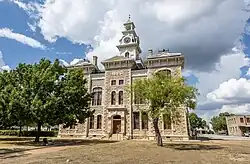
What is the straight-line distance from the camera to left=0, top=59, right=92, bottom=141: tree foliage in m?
23.1

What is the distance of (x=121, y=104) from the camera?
117 feet

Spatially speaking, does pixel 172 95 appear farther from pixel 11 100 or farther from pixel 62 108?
pixel 11 100

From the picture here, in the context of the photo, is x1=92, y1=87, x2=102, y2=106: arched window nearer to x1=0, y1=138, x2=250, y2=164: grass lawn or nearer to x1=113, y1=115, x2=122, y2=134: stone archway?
x1=113, y1=115, x2=122, y2=134: stone archway

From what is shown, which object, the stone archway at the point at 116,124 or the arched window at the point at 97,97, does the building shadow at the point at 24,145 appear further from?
the arched window at the point at 97,97

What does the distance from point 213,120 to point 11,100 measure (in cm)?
9556

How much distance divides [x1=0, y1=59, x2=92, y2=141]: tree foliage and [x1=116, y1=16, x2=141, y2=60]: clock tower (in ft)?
60.5

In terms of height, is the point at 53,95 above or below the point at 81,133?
above

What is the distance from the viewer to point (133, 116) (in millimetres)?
34531

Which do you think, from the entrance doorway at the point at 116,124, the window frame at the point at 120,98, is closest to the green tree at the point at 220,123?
the window frame at the point at 120,98

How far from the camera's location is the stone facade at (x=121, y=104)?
33.2 m

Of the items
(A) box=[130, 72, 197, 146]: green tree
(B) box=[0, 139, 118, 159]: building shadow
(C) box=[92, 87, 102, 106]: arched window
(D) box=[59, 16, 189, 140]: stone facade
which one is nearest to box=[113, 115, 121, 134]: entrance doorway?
(D) box=[59, 16, 189, 140]: stone facade

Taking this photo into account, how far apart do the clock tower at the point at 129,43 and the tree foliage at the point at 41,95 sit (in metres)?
18.4

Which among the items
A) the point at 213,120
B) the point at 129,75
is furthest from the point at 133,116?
the point at 213,120

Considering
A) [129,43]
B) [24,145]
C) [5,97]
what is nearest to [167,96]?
[24,145]
